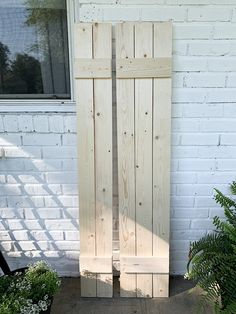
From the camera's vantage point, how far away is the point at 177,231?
2559 mm

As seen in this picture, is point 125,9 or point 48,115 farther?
point 48,115

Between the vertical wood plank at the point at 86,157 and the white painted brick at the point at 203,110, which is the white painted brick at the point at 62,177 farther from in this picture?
the white painted brick at the point at 203,110

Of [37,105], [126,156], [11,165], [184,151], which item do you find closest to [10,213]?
[11,165]

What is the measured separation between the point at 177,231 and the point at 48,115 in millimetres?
1221

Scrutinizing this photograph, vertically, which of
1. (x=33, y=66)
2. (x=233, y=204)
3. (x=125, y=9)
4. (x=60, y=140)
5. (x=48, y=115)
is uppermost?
(x=125, y=9)

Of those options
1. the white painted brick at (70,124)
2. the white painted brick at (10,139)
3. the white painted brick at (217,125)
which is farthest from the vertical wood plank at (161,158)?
the white painted brick at (10,139)

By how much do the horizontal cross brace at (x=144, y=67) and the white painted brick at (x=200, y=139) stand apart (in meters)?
0.45

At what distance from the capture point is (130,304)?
7.83ft

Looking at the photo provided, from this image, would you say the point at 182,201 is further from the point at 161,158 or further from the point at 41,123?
the point at 41,123

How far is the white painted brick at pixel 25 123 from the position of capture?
234 centimetres

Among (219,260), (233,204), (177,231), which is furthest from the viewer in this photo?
(177,231)

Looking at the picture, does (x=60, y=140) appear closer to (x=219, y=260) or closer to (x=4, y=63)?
(x=4, y=63)

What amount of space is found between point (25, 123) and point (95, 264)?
3.45 feet

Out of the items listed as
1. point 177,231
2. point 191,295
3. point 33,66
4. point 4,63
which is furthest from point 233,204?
point 4,63
